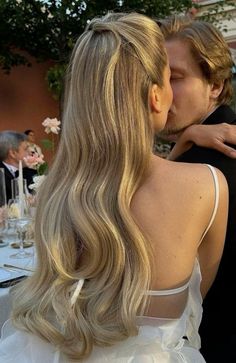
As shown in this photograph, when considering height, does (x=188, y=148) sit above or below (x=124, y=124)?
below

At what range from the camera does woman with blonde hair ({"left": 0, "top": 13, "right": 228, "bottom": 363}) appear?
36.7 inches

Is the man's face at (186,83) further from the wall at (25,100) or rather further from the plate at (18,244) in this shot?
the wall at (25,100)

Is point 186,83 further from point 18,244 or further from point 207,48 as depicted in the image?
point 18,244

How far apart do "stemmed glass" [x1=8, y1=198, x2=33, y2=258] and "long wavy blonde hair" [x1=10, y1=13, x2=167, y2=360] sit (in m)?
1.20

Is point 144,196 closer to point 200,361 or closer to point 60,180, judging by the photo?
point 60,180

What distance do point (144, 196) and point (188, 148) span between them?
0.38 meters

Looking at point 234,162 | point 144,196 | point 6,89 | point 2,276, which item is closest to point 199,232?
point 144,196

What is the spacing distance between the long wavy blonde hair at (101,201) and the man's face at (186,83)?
28cm

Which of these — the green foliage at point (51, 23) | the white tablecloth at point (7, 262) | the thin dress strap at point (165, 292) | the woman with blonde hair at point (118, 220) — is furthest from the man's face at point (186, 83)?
the green foliage at point (51, 23)

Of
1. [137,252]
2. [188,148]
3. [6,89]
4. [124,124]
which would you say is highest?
[124,124]

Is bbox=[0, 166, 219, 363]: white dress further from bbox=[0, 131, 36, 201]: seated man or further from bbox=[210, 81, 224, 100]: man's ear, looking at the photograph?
bbox=[0, 131, 36, 201]: seated man

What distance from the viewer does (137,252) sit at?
3.03 ft

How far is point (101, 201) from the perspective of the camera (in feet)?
3.11

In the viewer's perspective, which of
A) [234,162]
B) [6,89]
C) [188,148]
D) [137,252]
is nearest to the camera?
[137,252]
